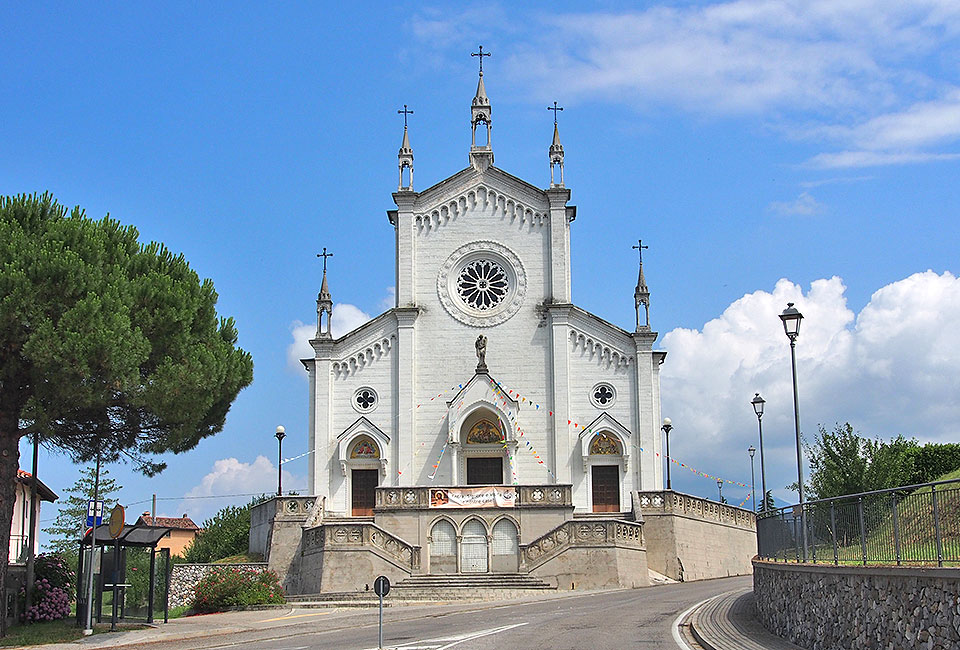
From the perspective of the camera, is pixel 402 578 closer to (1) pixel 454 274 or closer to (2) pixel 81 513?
(1) pixel 454 274

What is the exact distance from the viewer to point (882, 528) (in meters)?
15.9

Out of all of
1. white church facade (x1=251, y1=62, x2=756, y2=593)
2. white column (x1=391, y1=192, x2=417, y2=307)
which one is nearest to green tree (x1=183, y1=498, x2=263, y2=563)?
white church facade (x1=251, y1=62, x2=756, y2=593)

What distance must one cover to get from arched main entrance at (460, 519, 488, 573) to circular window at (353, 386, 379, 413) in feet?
34.4

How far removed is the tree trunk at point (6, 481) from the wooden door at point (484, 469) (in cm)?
2382

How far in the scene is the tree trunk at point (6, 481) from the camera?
25.0m

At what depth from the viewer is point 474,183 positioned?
49.5 m

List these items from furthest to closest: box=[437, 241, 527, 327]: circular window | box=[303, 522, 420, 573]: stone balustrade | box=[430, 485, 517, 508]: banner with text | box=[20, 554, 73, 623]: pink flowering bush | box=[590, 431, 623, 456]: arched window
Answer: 1. box=[437, 241, 527, 327]: circular window
2. box=[590, 431, 623, 456]: arched window
3. box=[430, 485, 517, 508]: banner with text
4. box=[303, 522, 420, 573]: stone balustrade
5. box=[20, 554, 73, 623]: pink flowering bush

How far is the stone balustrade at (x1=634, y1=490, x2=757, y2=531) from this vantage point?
140 ft

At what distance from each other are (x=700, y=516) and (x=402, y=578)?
14.2 meters

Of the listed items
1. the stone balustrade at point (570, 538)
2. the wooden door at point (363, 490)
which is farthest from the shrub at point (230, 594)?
the wooden door at point (363, 490)

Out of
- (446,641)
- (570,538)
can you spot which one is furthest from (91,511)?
(570,538)

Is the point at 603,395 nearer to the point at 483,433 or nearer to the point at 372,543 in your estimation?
the point at 483,433

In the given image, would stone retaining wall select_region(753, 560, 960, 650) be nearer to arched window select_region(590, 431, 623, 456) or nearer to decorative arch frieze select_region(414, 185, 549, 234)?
arched window select_region(590, 431, 623, 456)

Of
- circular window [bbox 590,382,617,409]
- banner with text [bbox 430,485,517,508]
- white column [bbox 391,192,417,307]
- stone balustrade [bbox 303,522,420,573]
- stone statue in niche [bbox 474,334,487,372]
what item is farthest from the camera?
→ white column [bbox 391,192,417,307]
